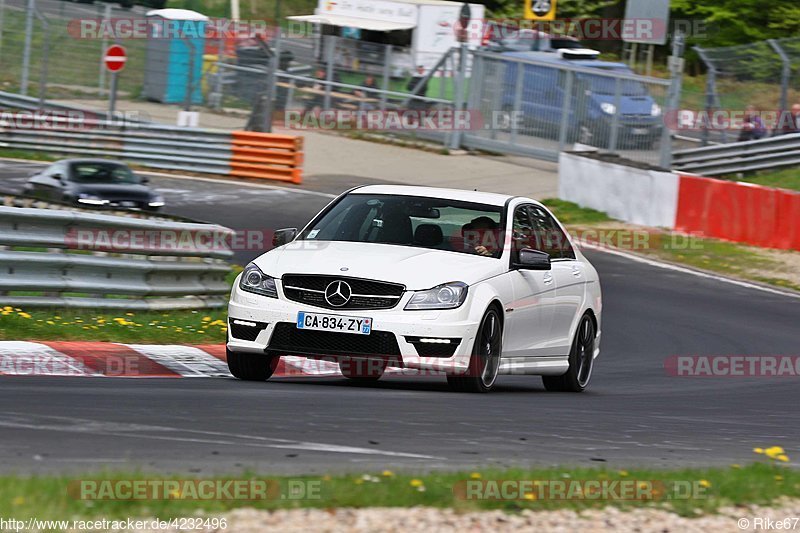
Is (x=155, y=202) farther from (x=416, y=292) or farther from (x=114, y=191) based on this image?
(x=416, y=292)

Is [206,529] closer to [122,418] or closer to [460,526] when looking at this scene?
[460,526]

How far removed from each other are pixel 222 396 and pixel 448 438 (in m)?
1.67

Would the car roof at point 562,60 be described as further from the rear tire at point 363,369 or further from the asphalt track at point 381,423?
the rear tire at point 363,369

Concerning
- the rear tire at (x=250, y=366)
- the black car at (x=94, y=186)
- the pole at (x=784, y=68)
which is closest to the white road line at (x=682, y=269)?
the pole at (x=784, y=68)

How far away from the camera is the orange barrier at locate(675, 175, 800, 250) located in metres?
22.8

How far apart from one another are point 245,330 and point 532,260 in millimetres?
2078

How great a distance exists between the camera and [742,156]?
29.3 m

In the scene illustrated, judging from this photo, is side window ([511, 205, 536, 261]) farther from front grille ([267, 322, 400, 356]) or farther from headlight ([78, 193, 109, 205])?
headlight ([78, 193, 109, 205])

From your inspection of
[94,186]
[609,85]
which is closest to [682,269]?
[94,186]

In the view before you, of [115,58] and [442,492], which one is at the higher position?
[115,58]

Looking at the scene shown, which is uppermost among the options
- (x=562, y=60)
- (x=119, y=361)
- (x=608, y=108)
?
(x=562, y=60)

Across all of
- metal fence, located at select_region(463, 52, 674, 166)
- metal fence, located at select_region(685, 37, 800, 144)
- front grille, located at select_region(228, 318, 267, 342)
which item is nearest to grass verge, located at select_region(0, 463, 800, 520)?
front grille, located at select_region(228, 318, 267, 342)

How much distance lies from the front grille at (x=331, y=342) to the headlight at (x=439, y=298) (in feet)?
0.89

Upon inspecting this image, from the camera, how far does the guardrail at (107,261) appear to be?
1116 cm
